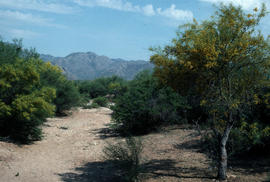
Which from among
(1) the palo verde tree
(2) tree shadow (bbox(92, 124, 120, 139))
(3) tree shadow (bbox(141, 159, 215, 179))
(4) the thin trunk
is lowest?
(2) tree shadow (bbox(92, 124, 120, 139))

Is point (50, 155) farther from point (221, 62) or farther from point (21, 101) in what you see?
point (221, 62)

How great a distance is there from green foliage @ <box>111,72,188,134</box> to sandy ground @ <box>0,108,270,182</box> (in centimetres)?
91

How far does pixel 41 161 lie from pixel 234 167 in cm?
706

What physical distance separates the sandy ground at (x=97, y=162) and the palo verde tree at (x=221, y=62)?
Answer: 1269 millimetres

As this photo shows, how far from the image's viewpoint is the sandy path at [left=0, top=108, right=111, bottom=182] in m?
8.71

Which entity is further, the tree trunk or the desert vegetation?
the tree trunk

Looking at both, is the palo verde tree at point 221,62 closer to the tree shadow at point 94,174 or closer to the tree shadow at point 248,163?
the tree shadow at point 248,163

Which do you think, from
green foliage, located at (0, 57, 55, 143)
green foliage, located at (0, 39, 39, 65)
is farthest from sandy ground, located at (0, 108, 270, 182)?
green foliage, located at (0, 39, 39, 65)

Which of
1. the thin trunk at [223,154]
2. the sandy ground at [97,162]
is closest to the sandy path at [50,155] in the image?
the sandy ground at [97,162]

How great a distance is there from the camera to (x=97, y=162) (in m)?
10.6

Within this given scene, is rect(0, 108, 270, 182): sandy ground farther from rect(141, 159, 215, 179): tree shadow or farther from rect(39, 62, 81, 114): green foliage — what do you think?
rect(39, 62, 81, 114): green foliage

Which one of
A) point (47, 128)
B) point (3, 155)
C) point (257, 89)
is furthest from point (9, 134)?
point (257, 89)

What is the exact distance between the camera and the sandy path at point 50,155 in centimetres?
871

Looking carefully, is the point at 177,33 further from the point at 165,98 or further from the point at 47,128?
the point at 47,128
